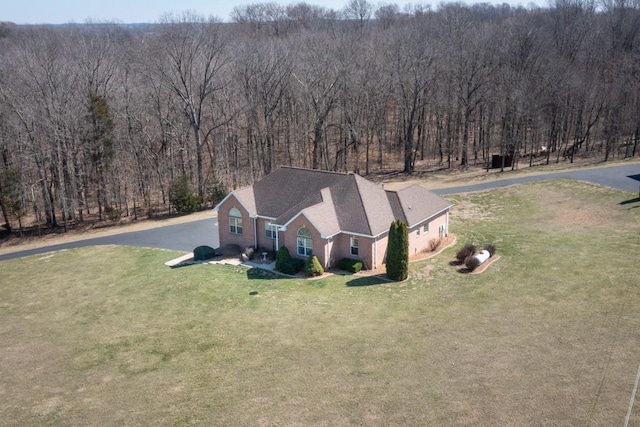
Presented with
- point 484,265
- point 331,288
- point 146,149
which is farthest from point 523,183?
point 146,149

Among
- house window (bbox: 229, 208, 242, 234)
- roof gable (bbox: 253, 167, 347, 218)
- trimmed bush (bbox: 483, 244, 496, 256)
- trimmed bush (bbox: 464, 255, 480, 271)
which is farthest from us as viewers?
house window (bbox: 229, 208, 242, 234)

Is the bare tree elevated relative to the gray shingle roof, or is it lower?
elevated

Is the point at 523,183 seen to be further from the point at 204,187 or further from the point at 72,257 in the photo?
the point at 72,257

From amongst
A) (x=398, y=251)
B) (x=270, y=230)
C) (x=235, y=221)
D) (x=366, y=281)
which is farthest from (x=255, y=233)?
(x=398, y=251)

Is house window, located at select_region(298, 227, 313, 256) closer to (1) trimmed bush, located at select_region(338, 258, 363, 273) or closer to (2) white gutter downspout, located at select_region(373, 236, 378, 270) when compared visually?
(1) trimmed bush, located at select_region(338, 258, 363, 273)

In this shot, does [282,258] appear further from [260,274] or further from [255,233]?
[255,233]

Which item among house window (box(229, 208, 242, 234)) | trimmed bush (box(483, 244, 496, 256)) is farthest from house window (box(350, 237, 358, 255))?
house window (box(229, 208, 242, 234))

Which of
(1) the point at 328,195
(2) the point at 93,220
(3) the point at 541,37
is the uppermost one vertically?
(3) the point at 541,37
